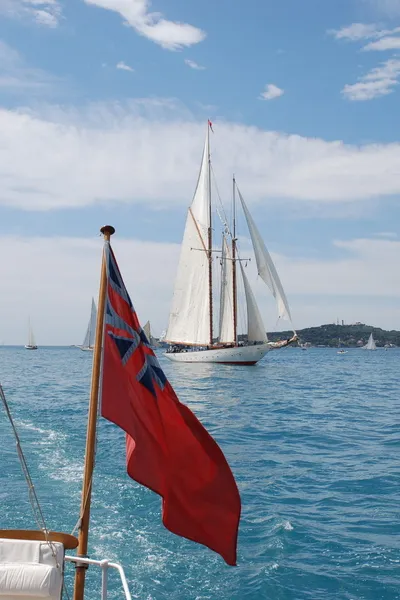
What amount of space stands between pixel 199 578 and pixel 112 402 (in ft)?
17.0

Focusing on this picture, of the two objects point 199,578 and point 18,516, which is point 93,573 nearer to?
point 199,578

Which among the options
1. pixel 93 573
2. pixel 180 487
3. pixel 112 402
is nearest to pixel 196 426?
pixel 180 487

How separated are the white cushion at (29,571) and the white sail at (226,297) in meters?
62.0

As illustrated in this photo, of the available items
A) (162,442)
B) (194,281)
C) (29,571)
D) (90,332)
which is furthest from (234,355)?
(90,332)

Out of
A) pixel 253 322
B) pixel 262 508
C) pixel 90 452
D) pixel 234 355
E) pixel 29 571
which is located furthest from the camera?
pixel 234 355

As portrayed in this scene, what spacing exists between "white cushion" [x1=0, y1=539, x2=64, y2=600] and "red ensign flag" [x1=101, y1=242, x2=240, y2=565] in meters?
0.85

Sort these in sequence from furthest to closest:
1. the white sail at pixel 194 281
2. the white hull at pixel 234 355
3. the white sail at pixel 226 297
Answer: the white hull at pixel 234 355
the white sail at pixel 226 297
the white sail at pixel 194 281

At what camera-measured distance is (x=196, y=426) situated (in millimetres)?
5203

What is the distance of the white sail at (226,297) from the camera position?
66.2m

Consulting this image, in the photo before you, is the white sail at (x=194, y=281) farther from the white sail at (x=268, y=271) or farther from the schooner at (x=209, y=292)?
the white sail at (x=268, y=271)

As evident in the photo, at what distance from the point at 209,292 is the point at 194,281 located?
241 centimetres

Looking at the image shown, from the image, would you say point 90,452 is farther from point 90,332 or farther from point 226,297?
point 90,332

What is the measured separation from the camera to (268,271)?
207ft

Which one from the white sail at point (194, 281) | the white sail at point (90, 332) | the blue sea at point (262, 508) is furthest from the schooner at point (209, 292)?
the white sail at point (90, 332)
